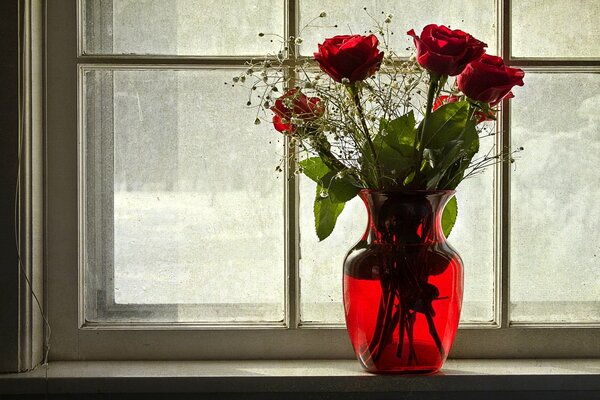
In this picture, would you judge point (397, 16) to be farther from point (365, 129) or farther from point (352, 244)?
point (352, 244)

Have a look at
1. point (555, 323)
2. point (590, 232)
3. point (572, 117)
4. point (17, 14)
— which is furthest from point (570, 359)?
point (17, 14)

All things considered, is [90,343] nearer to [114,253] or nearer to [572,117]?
[114,253]

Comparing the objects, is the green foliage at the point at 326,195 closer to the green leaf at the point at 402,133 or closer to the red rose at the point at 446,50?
the green leaf at the point at 402,133

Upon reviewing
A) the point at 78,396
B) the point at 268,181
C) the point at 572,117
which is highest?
the point at 572,117

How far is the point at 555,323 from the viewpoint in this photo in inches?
54.5

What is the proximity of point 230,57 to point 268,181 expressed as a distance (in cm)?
23

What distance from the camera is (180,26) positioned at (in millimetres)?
1365

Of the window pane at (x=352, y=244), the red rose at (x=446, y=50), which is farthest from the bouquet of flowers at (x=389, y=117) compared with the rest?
the window pane at (x=352, y=244)

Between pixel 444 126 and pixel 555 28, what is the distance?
384mm

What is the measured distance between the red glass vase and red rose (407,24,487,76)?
200 mm

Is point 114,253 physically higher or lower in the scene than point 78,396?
higher

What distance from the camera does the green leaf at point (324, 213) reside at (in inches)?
48.7

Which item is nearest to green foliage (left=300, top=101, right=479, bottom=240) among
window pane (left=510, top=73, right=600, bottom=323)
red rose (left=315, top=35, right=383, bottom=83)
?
red rose (left=315, top=35, right=383, bottom=83)

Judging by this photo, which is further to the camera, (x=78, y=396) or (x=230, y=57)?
(x=230, y=57)
